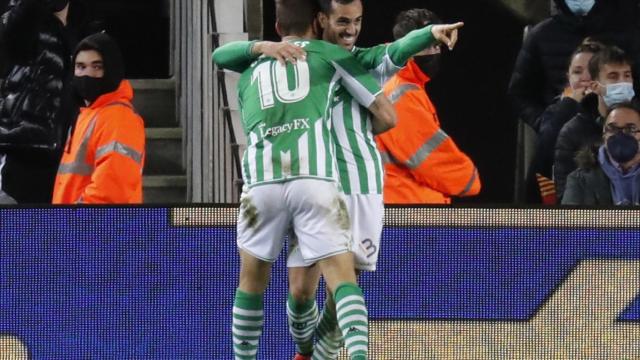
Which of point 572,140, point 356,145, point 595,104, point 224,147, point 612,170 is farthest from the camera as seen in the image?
point 224,147

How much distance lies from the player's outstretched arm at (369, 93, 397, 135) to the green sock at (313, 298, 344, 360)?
86cm

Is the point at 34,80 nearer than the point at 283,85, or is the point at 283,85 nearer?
the point at 283,85

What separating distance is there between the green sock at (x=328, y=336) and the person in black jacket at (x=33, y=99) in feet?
9.22

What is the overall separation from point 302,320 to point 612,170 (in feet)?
7.64

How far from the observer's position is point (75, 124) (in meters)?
11.4

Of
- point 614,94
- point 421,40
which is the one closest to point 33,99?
point 614,94

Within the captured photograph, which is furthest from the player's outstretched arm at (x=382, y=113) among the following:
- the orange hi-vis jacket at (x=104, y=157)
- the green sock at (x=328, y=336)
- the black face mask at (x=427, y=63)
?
the orange hi-vis jacket at (x=104, y=157)

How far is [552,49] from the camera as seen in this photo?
11.9 m

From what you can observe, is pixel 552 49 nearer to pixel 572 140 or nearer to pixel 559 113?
pixel 559 113

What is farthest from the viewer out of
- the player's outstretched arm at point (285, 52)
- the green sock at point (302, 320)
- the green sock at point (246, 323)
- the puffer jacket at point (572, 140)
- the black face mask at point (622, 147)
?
the puffer jacket at point (572, 140)

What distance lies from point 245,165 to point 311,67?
1.76 ft

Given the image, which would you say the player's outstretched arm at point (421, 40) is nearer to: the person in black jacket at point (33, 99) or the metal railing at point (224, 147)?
the metal railing at point (224, 147)

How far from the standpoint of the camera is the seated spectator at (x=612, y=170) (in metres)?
11.0

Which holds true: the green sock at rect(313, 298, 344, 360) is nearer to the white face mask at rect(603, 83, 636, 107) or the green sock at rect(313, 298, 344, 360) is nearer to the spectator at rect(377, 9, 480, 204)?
the spectator at rect(377, 9, 480, 204)
